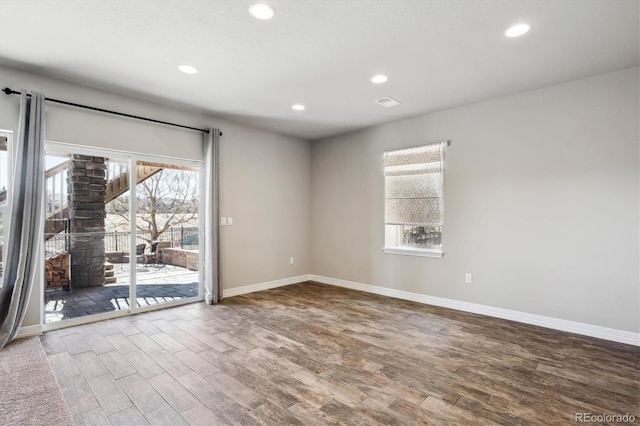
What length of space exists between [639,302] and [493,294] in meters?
1.32

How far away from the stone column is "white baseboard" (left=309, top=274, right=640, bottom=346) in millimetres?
3779

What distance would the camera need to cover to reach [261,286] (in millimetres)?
5508

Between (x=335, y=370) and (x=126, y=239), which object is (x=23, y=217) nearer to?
(x=126, y=239)

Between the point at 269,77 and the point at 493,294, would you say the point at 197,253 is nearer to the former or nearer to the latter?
the point at 269,77

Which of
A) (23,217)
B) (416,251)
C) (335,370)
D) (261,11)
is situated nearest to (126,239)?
(23,217)

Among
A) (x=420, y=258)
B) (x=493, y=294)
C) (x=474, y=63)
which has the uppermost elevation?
(x=474, y=63)

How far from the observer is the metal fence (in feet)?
12.0

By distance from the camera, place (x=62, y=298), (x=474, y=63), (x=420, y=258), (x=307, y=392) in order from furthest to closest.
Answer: (x=420, y=258), (x=62, y=298), (x=474, y=63), (x=307, y=392)

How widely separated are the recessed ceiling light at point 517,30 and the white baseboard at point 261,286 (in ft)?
15.2

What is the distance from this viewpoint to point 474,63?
3.13 meters

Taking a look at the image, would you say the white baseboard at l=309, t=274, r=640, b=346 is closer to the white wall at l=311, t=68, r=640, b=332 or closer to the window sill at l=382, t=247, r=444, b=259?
the white wall at l=311, t=68, r=640, b=332

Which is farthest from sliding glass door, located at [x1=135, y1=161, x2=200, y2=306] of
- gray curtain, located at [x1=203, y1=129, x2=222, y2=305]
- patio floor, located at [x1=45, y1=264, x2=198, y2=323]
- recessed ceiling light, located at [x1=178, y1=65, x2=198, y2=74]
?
recessed ceiling light, located at [x1=178, y1=65, x2=198, y2=74]

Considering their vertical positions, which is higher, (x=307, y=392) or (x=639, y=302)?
(x=639, y=302)

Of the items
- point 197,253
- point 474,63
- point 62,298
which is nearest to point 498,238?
point 474,63
